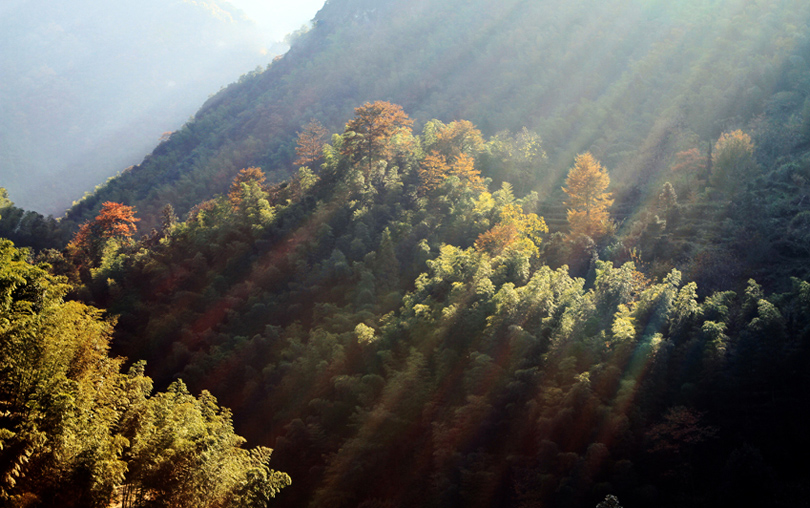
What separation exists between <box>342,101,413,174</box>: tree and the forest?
0.88ft

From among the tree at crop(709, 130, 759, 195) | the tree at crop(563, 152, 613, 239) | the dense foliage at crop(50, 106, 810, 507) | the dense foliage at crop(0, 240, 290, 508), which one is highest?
the dense foliage at crop(0, 240, 290, 508)

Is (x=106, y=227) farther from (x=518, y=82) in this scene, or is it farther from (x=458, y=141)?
(x=518, y=82)

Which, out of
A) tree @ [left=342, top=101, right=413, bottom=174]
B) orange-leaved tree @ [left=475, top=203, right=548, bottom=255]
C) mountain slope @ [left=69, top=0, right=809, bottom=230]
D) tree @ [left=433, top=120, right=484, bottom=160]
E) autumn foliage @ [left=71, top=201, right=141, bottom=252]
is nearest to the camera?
orange-leaved tree @ [left=475, top=203, right=548, bottom=255]

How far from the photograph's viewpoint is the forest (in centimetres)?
1431

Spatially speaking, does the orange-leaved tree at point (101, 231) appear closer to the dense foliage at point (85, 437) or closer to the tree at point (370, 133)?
the tree at point (370, 133)

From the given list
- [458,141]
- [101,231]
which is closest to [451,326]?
[458,141]


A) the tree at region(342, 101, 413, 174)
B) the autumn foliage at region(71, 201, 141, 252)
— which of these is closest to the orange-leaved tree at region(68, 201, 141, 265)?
the autumn foliage at region(71, 201, 141, 252)

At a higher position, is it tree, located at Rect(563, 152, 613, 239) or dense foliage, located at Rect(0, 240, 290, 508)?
dense foliage, located at Rect(0, 240, 290, 508)

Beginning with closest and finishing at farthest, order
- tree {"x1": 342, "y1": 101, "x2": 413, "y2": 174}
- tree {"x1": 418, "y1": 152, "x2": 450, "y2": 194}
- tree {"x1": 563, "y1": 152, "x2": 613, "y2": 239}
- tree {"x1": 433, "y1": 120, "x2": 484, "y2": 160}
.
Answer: tree {"x1": 418, "y1": 152, "x2": 450, "y2": 194} → tree {"x1": 563, "y1": 152, "x2": 613, "y2": 239} → tree {"x1": 342, "y1": 101, "x2": 413, "y2": 174} → tree {"x1": 433, "y1": 120, "x2": 484, "y2": 160}

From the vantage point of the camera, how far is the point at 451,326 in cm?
2319

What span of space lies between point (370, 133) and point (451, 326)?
25591 millimetres

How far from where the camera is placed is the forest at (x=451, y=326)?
14.3m

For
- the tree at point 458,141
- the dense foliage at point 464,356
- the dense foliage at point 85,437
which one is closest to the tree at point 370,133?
the tree at point 458,141

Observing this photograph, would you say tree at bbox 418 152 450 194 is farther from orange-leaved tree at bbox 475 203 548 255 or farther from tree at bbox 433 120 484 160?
orange-leaved tree at bbox 475 203 548 255
